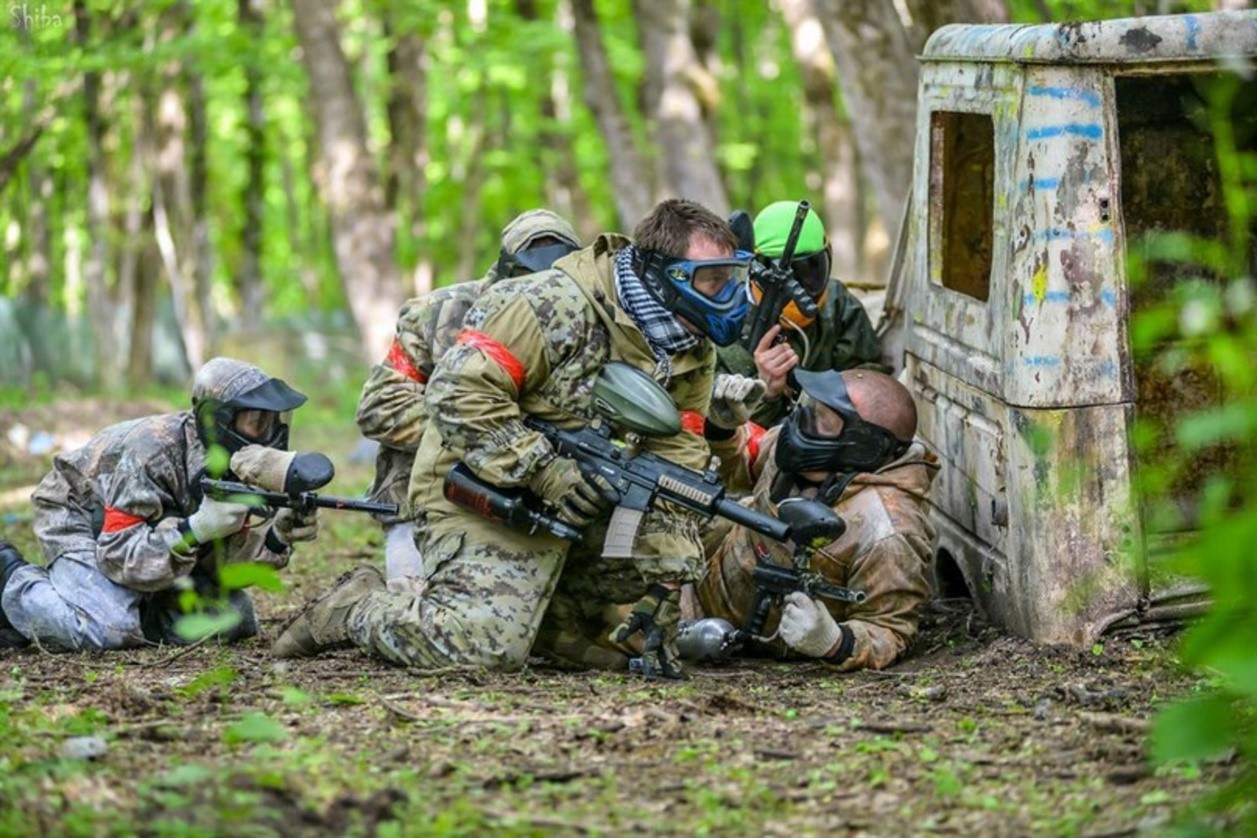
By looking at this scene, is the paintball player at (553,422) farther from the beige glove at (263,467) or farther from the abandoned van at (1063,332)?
the abandoned van at (1063,332)

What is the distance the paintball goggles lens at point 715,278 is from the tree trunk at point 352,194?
1034 cm

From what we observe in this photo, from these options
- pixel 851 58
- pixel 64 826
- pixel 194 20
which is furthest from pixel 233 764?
pixel 194 20

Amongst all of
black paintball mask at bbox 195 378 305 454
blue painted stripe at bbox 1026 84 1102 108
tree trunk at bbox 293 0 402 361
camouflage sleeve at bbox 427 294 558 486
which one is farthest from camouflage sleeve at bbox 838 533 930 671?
tree trunk at bbox 293 0 402 361

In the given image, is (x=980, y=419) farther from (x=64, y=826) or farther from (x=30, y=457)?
(x=30, y=457)

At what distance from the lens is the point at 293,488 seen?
6383 millimetres

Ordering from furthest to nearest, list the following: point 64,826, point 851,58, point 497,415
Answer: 1. point 851,58
2. point 497,415
3. point 64,826

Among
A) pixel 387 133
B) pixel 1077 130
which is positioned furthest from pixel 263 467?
pixel 387 133

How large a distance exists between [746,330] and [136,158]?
54.2ft

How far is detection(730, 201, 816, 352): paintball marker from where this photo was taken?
7227 mm

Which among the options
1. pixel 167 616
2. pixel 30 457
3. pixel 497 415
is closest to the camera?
pixel 497 415

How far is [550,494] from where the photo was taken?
5809mm

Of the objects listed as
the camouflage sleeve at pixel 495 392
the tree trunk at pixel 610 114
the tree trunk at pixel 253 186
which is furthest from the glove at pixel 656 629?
the tree trunk at pixel 253 186

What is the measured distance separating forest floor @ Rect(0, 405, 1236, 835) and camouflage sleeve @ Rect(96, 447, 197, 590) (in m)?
0.34

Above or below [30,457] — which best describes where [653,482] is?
above
